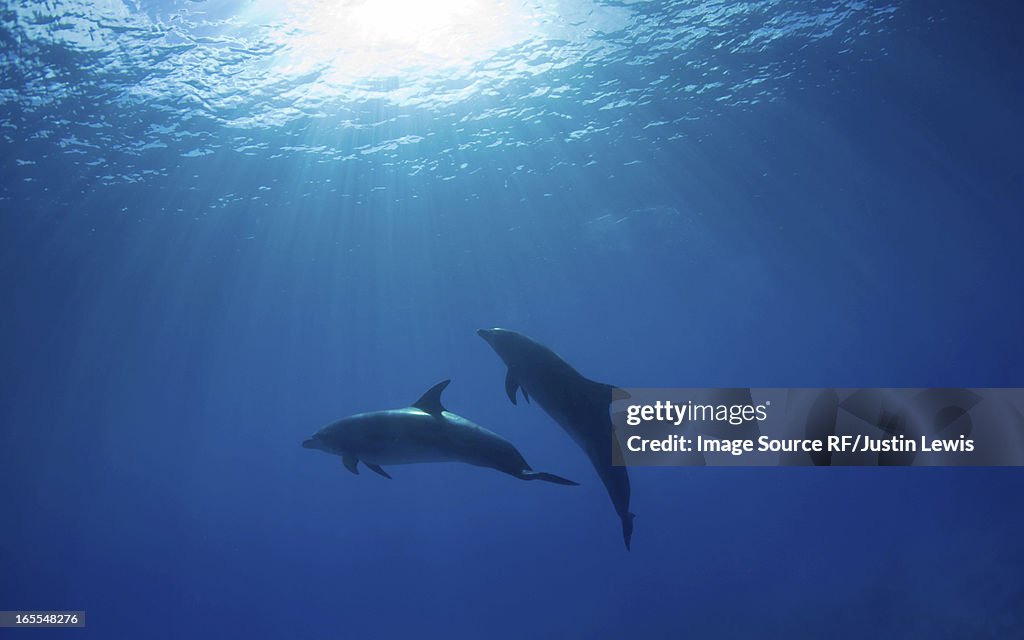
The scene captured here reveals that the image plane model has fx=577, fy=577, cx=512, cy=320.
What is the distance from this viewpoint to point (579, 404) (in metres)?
7.14

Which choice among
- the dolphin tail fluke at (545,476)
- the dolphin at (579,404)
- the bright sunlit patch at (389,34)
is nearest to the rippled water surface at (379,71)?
the bright sunlit patch at (389,34)

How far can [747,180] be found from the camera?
27.0 metres

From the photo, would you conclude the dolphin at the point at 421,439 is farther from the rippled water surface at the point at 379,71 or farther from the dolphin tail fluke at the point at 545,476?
the rippled water surface at the point at 379,71

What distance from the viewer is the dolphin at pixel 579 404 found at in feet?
23.2

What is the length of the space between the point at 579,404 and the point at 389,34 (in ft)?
37.5

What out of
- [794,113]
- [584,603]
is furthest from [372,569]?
[794,113]

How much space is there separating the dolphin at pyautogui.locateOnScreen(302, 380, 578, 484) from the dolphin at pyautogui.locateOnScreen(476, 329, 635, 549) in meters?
0.83

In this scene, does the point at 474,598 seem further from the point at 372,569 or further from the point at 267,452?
the point at 267,452

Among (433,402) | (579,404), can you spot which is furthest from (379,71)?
(579,404)

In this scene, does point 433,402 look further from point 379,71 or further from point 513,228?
point 513,228

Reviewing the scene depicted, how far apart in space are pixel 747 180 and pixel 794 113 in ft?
18.6

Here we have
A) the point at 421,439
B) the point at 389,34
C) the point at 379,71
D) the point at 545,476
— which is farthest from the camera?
the point at 379,71

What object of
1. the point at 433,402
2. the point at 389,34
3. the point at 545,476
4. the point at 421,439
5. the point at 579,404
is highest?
the point at 389,34

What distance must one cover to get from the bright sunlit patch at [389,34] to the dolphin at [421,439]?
966 centimetres
